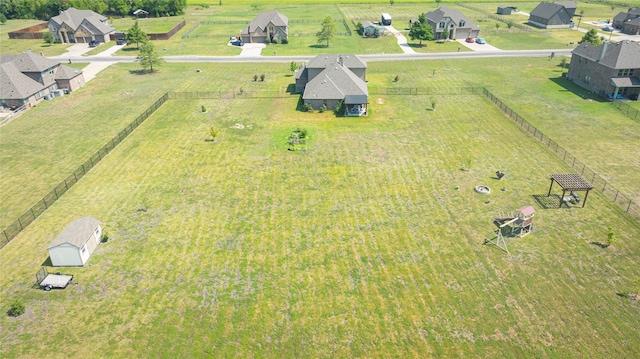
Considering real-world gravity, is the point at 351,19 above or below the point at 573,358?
above

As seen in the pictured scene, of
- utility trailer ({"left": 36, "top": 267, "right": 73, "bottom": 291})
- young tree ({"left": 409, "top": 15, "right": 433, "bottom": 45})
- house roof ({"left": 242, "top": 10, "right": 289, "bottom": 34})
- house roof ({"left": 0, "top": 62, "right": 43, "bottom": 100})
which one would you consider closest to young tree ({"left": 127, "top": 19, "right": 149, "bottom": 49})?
house roof ({"left": 242, "top": 10, "right": 289, "bottom": 34})

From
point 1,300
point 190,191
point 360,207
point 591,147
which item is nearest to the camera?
point 1,300

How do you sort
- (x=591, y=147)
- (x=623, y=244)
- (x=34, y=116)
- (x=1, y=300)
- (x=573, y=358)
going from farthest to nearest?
(x=34, y=116) < (x=591, y=147) < (x=623, y=244) < (x=1, y=300) < (x=573, y=358)

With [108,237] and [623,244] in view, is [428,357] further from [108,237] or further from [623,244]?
[108,237]

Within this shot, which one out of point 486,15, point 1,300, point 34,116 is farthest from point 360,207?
point 486,15

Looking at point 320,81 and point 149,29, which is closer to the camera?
point 320,81

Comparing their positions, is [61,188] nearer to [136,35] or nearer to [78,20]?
[136,35]

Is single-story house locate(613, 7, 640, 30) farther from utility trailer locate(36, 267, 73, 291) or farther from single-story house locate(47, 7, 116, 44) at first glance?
utility trailer locate(36, 267, 73, 291)

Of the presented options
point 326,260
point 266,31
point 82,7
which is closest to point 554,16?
point 266,31
